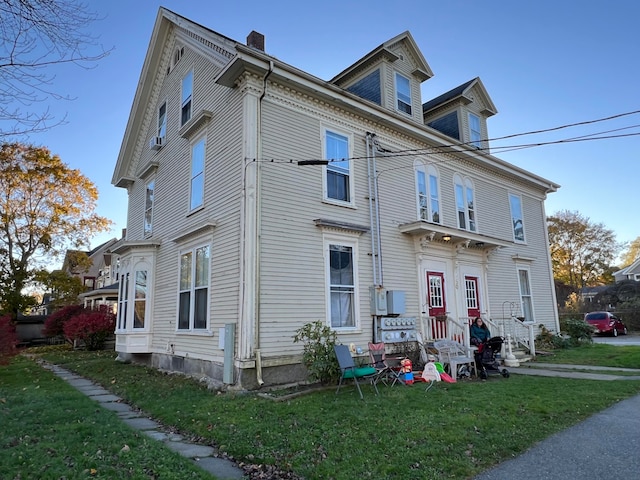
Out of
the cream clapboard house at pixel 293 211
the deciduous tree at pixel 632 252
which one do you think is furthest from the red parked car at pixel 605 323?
the deciduous tree at pixel 632 252

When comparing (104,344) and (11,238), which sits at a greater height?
(11,238)

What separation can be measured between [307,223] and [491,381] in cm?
536

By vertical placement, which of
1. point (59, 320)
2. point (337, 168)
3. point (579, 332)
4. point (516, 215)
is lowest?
point (579, 332)

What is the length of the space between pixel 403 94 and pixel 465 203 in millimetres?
4308

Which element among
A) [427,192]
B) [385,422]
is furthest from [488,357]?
[427,192]

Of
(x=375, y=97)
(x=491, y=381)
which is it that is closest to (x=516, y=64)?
(x=375, y=97)

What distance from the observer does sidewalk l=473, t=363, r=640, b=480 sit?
4.20 meters

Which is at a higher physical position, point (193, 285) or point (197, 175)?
point (197, 175)

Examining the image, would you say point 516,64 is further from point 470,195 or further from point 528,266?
point 528,266

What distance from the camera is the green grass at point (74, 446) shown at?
413 cm

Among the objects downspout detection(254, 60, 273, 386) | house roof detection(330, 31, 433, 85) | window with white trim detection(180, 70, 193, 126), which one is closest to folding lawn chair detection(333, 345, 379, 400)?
downspout detection(254, 60, 273, 386)

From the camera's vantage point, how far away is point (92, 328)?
20.0m

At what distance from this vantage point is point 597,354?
1338 centimetres

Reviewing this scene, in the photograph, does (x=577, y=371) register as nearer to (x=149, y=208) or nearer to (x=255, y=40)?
(x=255, y=40)
